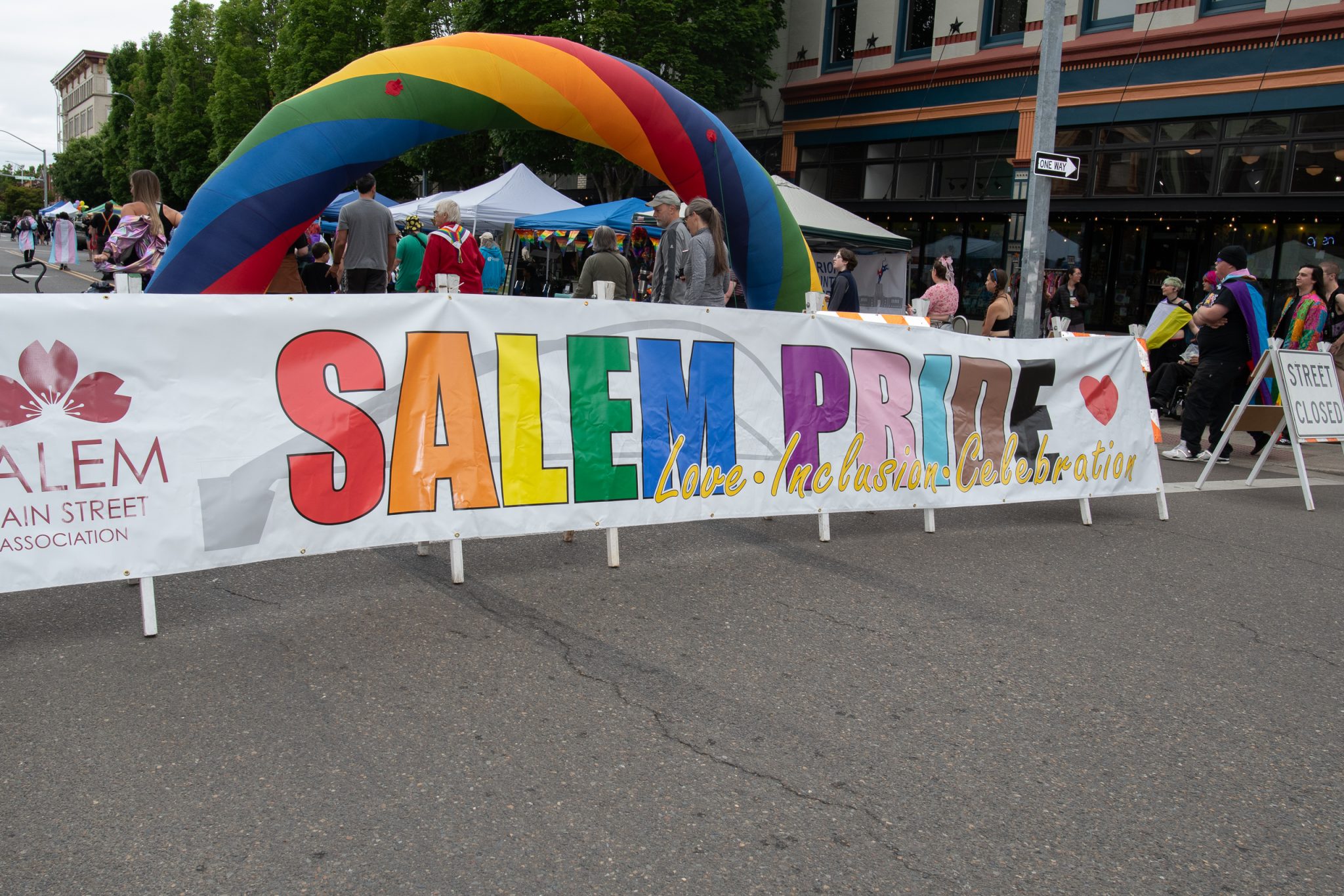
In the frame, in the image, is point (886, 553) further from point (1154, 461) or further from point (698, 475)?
point (1154, 461)

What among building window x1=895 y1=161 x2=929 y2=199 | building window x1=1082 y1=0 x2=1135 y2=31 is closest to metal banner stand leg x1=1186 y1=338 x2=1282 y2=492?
building window x1=1082 y1=0 x2=1135 y2=31

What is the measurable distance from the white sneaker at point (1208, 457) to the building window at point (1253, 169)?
8.67 meters

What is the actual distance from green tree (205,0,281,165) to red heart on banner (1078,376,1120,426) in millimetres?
42881

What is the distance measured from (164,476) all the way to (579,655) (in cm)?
189

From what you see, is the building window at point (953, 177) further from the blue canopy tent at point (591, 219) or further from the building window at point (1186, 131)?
the blue canopy tent at point (591, 219)

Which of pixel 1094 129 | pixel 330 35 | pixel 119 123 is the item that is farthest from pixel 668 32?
pixel 119 123

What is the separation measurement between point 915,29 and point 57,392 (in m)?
22.6

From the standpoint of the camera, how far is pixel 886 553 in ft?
20.2

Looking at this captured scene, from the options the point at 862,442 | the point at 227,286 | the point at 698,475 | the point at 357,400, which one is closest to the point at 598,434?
the point at 698,475

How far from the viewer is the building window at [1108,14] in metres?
19.6

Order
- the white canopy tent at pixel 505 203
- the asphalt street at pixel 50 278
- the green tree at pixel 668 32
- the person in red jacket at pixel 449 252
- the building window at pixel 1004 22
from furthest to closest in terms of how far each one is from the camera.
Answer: the green tree at pixel 668 32 → the asphalt street at pixel 50 278 → the building window at pixel 1004 22 → the white canopy tent at pixel 505 203 → the person in red jacket at pixel 449 252

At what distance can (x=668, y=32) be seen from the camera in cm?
2325

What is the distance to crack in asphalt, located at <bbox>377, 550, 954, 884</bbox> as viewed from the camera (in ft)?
10.0

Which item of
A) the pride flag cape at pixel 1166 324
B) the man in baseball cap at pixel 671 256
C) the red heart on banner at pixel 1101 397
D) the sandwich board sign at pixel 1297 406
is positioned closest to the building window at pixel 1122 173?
the pride flag cape at pixel 1166 324
